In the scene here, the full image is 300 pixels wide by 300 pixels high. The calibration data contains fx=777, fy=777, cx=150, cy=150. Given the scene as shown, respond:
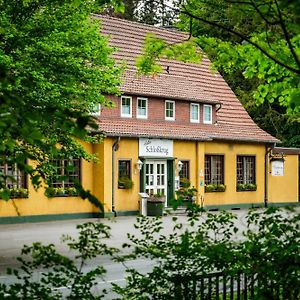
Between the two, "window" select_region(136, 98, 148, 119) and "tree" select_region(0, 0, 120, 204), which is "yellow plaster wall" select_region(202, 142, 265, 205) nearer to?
"window" select_region(136, 98, 148, 119)

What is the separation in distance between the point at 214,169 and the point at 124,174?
669 cm

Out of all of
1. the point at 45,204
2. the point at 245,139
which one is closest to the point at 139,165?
the point at 45,204

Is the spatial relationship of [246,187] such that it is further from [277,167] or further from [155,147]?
[155,147]

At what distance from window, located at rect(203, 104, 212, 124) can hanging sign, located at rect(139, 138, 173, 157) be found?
3.94m

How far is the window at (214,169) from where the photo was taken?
1544 inches

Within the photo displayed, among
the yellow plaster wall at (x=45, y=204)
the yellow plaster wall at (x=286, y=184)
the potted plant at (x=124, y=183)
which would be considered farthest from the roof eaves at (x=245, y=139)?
the yellow plaster wall at (x=45, y=204)

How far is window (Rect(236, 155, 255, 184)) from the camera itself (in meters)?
40.9

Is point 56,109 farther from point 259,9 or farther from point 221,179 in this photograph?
point 221,179

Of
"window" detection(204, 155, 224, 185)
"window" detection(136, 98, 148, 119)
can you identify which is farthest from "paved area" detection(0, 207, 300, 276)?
"window" detection(204, 155, 224, 185)

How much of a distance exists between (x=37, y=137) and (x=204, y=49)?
6001 millimetres

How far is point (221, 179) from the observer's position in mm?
39750

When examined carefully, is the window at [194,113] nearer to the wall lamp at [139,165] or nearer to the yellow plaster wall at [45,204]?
the wall lamp at [139,165]

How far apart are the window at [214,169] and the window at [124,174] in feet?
18.9

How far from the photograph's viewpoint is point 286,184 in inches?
1704
